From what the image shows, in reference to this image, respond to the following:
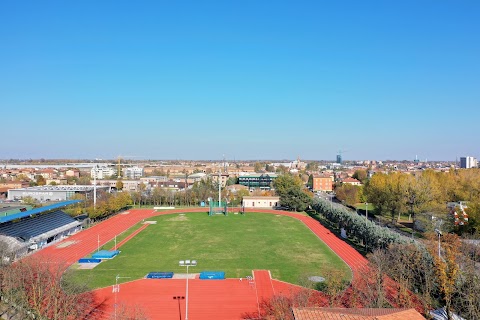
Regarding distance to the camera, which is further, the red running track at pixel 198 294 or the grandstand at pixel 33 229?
the grandstand at pixel 33 229

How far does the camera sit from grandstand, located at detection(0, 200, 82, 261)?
118 feet

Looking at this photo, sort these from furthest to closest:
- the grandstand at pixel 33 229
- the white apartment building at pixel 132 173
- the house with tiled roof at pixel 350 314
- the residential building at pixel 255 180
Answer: the white apartment building at pixel 132 173
the residential building at pixel 255 180
the grandstand at pixel 33 229
the house with tiled roof at pixel 350 314

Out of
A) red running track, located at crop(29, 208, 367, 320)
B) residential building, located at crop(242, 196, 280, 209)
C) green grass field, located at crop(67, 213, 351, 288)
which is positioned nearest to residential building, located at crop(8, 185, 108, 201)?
green grass field, located at crop(67, 213, 351, 288)

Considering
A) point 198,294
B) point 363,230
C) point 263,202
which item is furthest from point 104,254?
point 263,202

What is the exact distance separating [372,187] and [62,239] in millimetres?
47048

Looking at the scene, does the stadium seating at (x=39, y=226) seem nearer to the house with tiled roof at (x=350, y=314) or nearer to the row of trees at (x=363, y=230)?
the house with tiled roof at (x=350, y=314)

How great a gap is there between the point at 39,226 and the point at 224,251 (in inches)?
893

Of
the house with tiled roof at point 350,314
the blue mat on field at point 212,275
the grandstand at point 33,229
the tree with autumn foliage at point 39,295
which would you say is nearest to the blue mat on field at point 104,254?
→ the grandstand at point 33,229

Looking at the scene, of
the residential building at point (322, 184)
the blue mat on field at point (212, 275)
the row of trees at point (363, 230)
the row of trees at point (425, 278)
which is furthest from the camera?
the residential building at point (322, 184)

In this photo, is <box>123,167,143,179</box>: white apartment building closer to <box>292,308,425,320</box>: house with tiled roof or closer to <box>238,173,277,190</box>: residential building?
<box>238,173,277,190</box>: residential building

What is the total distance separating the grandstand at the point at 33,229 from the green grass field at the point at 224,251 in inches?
295

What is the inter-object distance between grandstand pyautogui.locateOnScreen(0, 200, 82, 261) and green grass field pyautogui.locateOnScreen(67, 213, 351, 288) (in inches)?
295

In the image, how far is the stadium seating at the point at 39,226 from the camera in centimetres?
3806

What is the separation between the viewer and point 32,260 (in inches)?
1042
